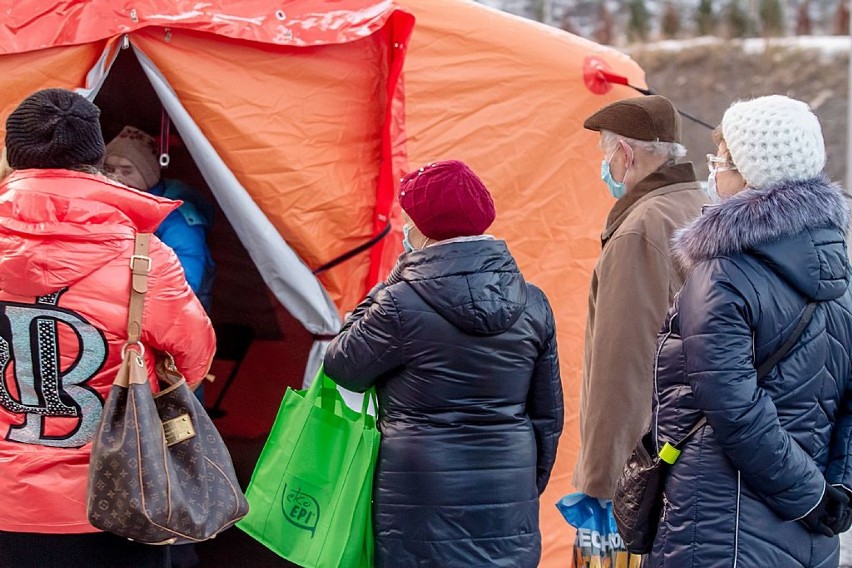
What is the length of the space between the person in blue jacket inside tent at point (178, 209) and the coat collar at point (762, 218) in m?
2.08

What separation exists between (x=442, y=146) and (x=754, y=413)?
202cm

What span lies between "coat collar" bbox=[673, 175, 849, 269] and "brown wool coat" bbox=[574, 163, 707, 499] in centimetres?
65

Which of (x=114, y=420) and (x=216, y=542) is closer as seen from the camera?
(x=114, y=420)

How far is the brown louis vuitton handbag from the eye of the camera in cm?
246

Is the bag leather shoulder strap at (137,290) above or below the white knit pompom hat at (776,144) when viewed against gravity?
below

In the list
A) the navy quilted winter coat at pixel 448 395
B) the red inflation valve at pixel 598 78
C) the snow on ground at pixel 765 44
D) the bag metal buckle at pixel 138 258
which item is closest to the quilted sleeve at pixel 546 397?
the navy quilted winter coat at pixel 448 395

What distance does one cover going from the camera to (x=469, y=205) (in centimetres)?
277

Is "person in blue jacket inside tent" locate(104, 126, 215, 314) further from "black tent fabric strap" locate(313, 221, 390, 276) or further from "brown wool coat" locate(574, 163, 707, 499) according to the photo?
"brown wool coat" locate(574, 163, 707, 499)

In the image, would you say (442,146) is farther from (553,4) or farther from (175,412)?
(553,4)

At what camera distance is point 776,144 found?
250 cm

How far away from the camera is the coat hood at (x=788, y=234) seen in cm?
239

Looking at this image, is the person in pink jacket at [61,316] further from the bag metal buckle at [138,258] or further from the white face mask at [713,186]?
the white face mask at [713,186]

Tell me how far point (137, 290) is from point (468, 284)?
80cm

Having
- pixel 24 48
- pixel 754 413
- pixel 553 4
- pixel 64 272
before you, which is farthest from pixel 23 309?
pixel 553 4
